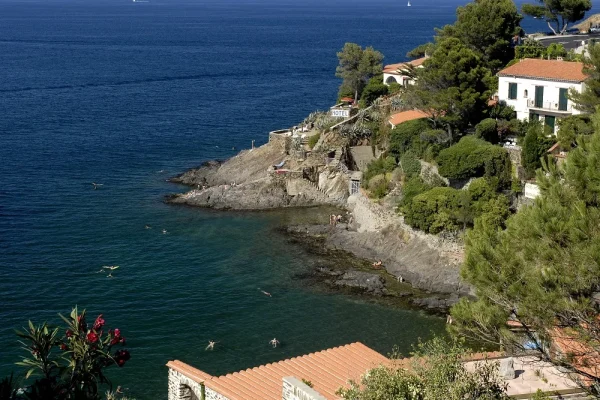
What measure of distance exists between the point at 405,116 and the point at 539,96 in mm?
10593

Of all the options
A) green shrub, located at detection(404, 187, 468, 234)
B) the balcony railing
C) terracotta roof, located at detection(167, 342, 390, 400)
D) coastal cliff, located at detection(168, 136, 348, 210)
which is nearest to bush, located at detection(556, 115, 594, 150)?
the balcony railing

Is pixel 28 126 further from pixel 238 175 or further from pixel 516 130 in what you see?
pixel 516 130

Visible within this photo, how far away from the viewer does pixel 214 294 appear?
38.4 metres

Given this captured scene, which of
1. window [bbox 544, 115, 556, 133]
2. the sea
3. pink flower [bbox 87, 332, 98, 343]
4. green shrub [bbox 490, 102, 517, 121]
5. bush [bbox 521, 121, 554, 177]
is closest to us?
pink flower [bbox 87, 332, 98, 343]

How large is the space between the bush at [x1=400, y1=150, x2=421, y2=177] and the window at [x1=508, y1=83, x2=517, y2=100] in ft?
22.6

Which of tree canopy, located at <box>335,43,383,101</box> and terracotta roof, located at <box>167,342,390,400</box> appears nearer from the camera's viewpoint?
terracotta roof, located at <box>167,342,390,400</box>

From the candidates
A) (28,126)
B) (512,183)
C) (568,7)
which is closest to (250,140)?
(28,126)

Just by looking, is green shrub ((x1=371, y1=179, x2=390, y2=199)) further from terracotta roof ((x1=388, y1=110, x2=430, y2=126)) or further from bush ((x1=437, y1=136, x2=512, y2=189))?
terracotta roof ((x1=388, y1=110, x2=430, y2=126))

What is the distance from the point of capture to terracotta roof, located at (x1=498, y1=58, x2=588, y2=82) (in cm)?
4581

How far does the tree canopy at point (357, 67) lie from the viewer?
66500mm

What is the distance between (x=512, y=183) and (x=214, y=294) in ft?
55.0

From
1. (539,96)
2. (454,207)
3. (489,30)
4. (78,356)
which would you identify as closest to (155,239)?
(454,207)

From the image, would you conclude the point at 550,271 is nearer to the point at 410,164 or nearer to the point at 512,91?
Answer: the point at 410,164

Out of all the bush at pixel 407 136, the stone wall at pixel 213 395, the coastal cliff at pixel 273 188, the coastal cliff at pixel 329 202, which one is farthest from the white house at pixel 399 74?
the stone wall at pixel 213 395
